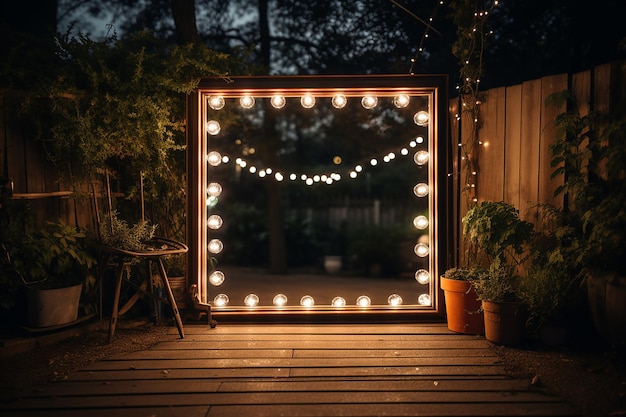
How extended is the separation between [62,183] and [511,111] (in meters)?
3.87

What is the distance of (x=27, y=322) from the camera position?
13.3ft

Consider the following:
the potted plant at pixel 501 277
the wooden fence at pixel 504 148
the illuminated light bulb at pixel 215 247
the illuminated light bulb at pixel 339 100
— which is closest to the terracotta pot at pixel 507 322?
the potted plant at pixel 501 277

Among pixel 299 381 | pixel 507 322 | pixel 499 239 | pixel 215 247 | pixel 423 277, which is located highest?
pixel 499 239

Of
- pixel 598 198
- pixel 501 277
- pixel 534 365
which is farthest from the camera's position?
pixel 501 277

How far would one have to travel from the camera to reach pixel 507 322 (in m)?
3.91

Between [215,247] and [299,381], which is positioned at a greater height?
[215,247]

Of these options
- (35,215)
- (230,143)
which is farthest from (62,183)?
(230,143)

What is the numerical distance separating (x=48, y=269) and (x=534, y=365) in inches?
145

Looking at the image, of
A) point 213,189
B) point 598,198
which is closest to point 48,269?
point 213,189

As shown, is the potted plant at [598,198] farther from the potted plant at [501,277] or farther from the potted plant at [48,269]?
the potted plant at [48,269]

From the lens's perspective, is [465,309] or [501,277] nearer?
[501,277]

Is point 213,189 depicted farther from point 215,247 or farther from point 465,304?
point 465,304

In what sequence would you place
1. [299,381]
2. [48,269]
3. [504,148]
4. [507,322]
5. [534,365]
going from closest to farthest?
[299,381]
[534,365]
[507,322]
[48,269]
[504,148]

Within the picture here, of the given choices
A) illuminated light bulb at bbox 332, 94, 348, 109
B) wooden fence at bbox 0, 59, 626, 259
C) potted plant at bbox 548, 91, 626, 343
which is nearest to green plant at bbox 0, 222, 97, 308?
wooden fence at bbox 0, 59, 626, 259
